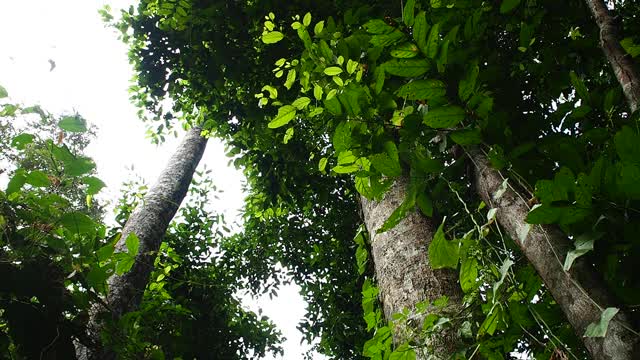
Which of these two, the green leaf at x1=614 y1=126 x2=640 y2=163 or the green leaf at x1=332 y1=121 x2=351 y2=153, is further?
the green leaf at x1=332 y1=121 x2=351 y2=153

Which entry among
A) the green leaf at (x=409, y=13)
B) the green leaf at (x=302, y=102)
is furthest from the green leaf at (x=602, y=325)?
the green leaf at (x=302, y=102)

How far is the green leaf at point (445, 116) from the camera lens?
1.05m

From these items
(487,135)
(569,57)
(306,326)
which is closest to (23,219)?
(487,135)

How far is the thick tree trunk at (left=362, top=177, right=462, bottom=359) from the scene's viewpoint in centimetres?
129

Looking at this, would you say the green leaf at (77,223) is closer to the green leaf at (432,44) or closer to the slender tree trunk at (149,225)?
the slender tree trunk at (149,225)

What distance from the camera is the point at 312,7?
285 cm

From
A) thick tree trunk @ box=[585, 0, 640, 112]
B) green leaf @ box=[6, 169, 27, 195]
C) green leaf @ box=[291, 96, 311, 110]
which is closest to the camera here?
thick tree trunk @ box=[585, 0, 640, 112]

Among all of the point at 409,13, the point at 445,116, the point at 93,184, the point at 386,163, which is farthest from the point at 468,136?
the point at 93,184

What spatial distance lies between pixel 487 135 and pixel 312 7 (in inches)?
84.1

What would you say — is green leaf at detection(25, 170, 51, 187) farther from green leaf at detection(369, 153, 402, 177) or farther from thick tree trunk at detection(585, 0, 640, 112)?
thick tree trunk at detection(585, 0, 640, 112)

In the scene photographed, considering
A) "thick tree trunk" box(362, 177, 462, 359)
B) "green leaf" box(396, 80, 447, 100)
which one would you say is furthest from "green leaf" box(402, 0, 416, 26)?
"thick tree trunk" box(362, 177, 462, 359)

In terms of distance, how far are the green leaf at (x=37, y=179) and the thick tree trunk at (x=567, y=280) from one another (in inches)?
47.9

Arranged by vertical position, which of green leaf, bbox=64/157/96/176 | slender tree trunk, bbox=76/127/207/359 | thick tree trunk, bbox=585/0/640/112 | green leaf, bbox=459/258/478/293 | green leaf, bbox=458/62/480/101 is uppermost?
slender tree trunk, bbox=76/127/207/359

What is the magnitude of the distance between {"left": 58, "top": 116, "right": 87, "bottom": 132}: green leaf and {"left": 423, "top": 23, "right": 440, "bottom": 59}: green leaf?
98cm
